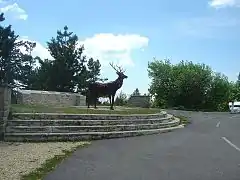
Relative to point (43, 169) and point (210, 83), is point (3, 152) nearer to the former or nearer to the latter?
point (43, 169)

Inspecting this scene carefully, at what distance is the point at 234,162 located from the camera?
1209 centimetres

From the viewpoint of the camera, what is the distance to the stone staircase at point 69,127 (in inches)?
648

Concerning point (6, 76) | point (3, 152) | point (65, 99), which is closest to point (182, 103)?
point (6, 76)

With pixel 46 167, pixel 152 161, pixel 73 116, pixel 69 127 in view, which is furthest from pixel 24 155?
pixel 73 116

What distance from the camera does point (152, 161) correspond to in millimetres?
12086

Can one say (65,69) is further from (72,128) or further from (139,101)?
(72,128)

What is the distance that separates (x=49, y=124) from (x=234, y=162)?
8.00 meters

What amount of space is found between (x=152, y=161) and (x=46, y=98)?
75.8ft

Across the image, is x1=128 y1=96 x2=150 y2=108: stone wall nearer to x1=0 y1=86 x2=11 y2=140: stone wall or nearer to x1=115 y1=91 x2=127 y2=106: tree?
x1=115 y1=91 x2=127 y2=106: tree

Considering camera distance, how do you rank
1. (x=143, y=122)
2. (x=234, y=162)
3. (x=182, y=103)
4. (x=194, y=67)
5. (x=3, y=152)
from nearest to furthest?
(x=234, y=162) < (x=3, y=152) < (x=143, y=122) < (x=182, y=103) < (x=194, y=67)

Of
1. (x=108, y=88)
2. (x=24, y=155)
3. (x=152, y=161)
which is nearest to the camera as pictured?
(x=152, y=161)

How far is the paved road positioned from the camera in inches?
383

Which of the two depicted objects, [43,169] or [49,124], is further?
[49,124]

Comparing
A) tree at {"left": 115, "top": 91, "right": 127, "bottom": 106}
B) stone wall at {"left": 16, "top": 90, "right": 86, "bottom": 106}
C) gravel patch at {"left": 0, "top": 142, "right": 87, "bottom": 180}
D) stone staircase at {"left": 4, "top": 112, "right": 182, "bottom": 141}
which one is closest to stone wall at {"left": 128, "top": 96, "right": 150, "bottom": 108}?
tree at {"left": 115, "top": 91, "right": 127, "bottom": 106}
